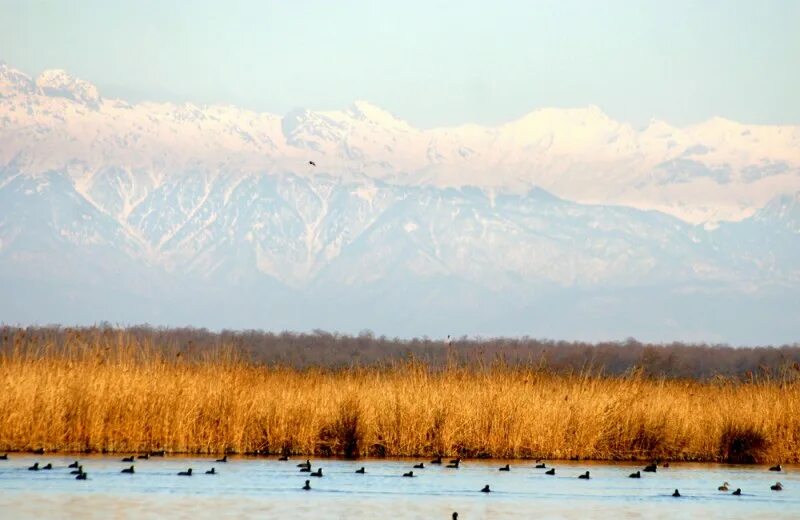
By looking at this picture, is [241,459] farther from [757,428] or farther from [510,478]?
[757,428]

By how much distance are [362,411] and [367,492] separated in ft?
18.9

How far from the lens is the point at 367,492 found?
21312mm

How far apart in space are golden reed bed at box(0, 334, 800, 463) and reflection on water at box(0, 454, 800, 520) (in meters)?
1.29

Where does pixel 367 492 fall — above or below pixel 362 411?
below

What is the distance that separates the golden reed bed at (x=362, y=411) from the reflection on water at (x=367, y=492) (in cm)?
129

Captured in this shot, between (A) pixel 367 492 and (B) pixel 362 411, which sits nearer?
(A) pixel 367 492

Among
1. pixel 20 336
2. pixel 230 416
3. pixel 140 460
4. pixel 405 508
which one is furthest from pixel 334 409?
pixel 405 508

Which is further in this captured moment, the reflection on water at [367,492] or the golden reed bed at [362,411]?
the golden reed bed at [362,411]

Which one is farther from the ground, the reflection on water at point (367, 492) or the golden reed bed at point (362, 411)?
the golden reed bed at point (362, 411)

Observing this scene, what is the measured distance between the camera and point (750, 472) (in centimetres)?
2636

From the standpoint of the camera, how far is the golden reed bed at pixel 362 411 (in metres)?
26.0

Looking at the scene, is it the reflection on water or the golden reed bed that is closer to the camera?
the reflection on water

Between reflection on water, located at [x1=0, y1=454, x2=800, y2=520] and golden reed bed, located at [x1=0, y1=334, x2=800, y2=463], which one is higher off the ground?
golden reed bed, located at [x1=0, y1=334, x2=800, y2=463]

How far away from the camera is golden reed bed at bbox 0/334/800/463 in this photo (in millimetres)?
26047
